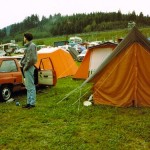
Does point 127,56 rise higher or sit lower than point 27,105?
higher

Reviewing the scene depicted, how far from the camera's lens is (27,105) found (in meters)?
10.1

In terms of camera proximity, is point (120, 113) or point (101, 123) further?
point (120, 113)

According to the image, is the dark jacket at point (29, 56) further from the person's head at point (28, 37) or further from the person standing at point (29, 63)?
the person's head at point (28, 37)

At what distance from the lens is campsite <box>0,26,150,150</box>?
22.2 feet

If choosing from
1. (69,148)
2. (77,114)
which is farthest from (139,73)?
(69,148)

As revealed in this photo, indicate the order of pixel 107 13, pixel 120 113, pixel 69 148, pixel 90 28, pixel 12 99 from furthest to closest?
pixel 107 13
pixel 90 28
pixel 12 99
pixel 120 113
pixel 69 148

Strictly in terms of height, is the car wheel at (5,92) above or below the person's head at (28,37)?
below

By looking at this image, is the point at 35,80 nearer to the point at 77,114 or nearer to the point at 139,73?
the point at 77,114

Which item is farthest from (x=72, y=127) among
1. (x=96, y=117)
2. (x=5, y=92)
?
(x=5, y=92)

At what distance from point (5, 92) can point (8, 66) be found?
99cm

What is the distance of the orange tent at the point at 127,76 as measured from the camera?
9742mm

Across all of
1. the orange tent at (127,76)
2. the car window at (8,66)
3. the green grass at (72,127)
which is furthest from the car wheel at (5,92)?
the orange tent at (127,76)

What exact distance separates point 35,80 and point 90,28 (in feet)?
407

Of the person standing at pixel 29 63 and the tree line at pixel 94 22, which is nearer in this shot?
the person standing at pixel 29 63
